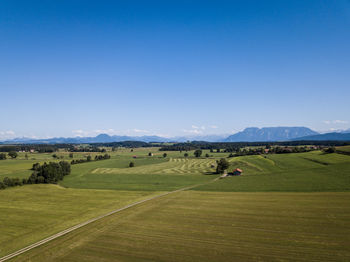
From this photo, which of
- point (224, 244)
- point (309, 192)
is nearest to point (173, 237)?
point (224, 244)

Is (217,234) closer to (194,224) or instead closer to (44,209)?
(194,224)

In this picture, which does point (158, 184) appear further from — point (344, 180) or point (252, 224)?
point (344, 180)

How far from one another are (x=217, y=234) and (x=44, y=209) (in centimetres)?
3862

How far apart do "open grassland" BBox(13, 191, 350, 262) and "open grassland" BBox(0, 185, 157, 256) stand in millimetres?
5526

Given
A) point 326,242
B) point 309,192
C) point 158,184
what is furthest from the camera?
point 158,184

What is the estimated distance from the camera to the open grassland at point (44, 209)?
3219 centimetres

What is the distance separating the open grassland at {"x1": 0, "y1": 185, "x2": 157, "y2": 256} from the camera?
106ft

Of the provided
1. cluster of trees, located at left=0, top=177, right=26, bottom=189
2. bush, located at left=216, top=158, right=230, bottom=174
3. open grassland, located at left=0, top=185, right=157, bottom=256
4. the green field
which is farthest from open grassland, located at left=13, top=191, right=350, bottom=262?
cluster of trees, located at left=0, top=177, right=26, bottom=189

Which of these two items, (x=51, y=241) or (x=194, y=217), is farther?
(x=194, y=217)

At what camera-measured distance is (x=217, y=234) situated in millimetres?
29031

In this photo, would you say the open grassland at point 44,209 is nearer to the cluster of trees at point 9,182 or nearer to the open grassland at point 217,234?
the cluster of trees at point 9,182

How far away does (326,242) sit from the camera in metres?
24.9

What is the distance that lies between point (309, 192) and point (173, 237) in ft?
134

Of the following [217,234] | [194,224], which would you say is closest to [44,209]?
[194,224]
